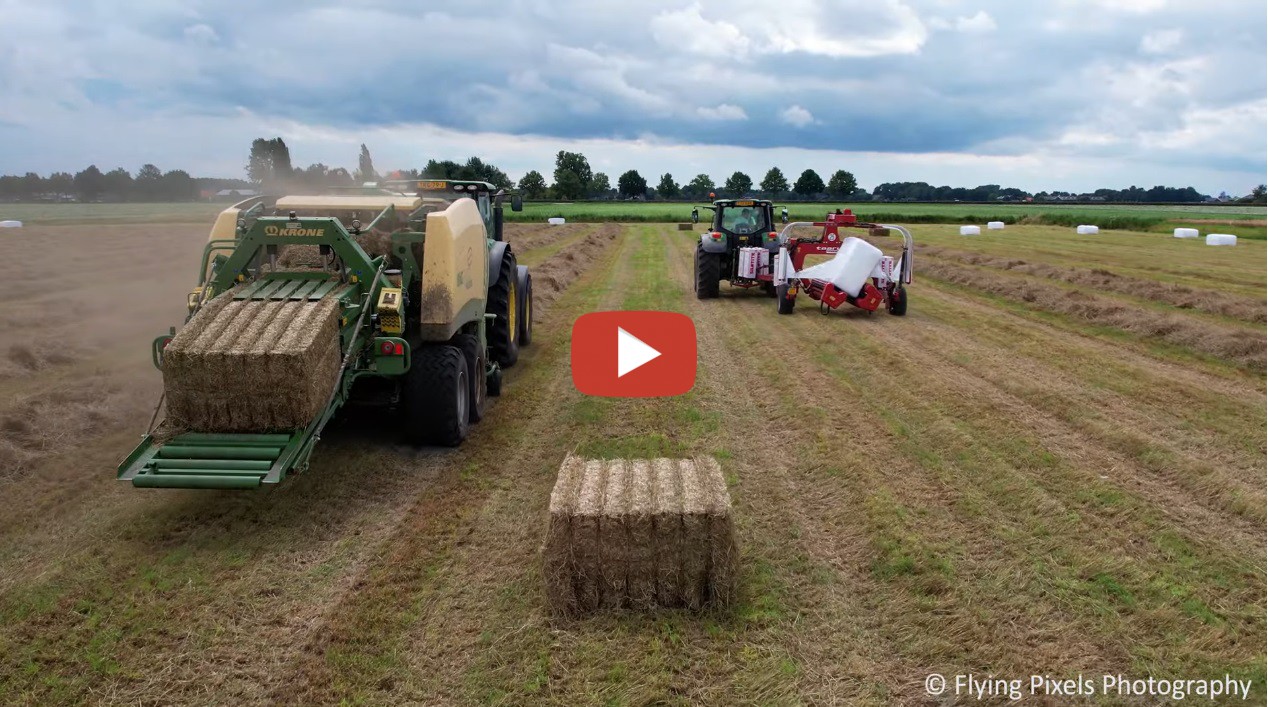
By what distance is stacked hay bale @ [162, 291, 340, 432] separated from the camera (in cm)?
523

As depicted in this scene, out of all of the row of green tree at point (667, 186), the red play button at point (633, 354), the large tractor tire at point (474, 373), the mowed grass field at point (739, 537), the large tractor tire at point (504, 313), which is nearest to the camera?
the mowed grass field at point (739, 537)

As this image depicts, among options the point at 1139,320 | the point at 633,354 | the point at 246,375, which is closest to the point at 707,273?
the point at 633,354

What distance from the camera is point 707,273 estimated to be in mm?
15703

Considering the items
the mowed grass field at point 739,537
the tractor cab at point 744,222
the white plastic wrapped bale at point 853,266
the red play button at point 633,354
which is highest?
the tractor cab at point 744,222

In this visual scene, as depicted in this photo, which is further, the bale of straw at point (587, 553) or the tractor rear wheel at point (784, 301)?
the tractor rear wheel at point (784, 301)

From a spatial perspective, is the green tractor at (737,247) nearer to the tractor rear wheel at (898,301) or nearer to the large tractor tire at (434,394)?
the tractor rear wheel at (898,301)

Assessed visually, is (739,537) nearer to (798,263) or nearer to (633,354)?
(633,354)

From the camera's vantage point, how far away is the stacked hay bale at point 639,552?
4.10 meters

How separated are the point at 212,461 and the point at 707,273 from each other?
11516 millimetres

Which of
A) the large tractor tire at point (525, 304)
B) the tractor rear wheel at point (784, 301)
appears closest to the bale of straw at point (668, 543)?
the large tractor tire at point (525, 304)

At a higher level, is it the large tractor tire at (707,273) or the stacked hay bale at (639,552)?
the large tractor tire at (707,273)

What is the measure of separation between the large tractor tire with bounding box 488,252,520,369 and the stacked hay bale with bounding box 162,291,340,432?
12.0 ft

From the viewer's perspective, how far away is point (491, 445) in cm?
697

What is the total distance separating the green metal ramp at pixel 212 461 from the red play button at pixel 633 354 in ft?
12.9
